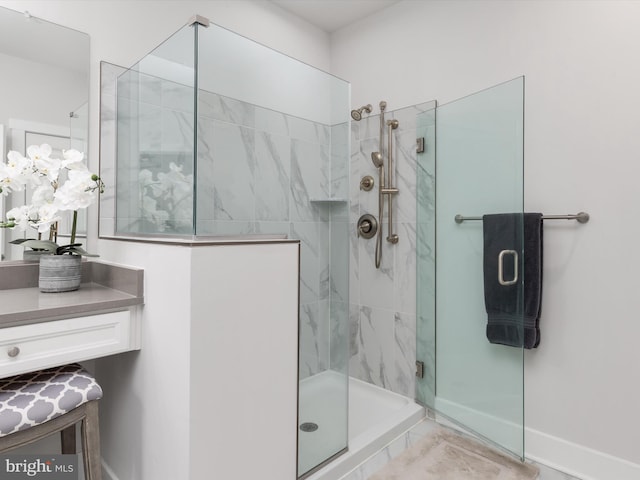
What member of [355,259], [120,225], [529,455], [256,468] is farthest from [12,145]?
[529,455]

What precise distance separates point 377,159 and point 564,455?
6.00ft

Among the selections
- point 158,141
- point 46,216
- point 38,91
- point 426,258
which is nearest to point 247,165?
point 158,141

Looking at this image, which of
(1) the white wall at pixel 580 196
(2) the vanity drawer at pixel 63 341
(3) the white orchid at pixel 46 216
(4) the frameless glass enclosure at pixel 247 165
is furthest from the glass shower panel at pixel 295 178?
(1) the white wall at pixel 580 196

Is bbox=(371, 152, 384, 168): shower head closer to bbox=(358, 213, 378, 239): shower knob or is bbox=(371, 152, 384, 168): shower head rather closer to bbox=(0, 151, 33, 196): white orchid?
bbox=(358, 213, 378, 239): shower knob

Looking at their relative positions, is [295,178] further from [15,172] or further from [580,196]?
[580,196]

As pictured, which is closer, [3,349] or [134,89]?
[3,349]

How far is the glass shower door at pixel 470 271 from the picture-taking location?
6.24 ft

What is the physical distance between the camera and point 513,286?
1919 millimetres

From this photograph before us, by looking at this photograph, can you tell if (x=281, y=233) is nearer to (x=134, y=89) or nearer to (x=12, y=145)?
(x=134, y=89)

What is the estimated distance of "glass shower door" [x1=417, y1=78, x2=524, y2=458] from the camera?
1902 mm

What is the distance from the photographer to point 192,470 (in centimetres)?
126

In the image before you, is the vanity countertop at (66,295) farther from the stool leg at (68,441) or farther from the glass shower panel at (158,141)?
the stool leg at (68,441)

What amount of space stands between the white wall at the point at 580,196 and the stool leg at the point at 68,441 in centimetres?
213

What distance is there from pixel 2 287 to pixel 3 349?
58 centimetres
